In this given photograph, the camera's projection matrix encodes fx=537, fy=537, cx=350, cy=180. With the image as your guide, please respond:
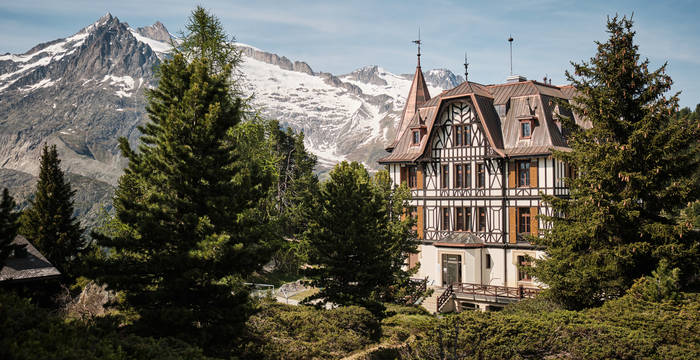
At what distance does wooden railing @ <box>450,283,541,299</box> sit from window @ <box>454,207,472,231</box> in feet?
12.9

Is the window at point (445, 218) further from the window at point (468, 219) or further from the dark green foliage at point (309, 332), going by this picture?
the dark green foliage at point (309, 332)

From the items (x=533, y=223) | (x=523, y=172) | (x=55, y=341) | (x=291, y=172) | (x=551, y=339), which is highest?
(x=291, y=172)

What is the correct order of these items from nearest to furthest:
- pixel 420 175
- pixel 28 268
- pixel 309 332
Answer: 1. pixel 309 332
2. pixel 28 268
3. pixel 420 175

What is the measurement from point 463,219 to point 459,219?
35 centimetres

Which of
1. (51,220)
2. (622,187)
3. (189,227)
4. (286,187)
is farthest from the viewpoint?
(286,187)

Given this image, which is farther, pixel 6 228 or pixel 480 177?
pixel 480 177

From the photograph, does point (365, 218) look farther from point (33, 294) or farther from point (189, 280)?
point (33, 294)

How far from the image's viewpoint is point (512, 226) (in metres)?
33.8

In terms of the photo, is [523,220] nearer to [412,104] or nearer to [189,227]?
[412,104]

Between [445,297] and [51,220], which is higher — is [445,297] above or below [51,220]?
below

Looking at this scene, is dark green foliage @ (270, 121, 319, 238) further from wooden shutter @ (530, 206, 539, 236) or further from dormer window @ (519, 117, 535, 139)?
wooden shutter @ (530, 206, 539, 236)

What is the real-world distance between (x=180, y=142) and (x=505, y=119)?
25688 millimetres

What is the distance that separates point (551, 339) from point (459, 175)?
2253 cm

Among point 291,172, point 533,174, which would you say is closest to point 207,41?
point 533,174
